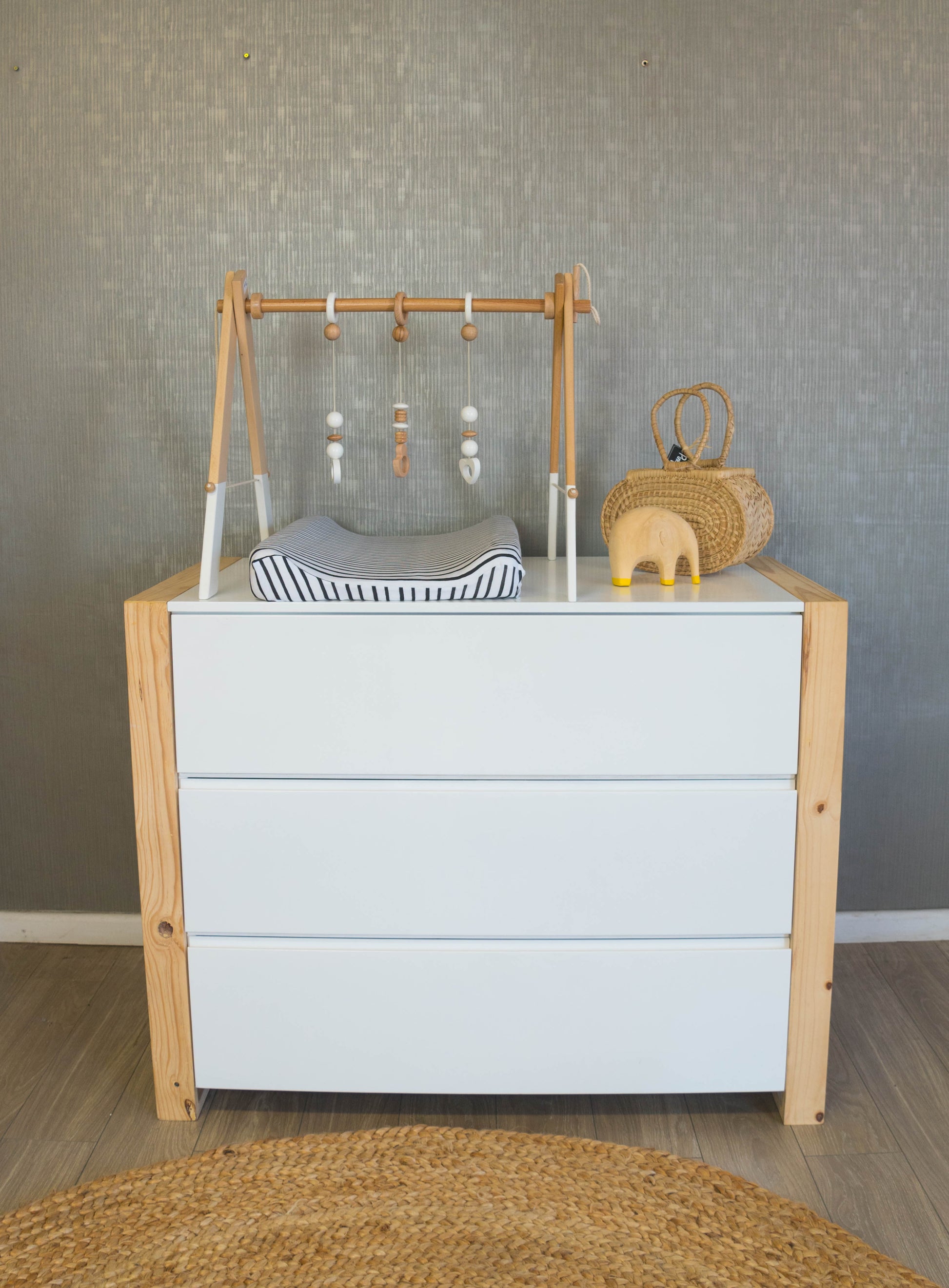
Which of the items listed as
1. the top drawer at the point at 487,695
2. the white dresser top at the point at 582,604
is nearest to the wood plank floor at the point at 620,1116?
the top drawer at the point at 487,695

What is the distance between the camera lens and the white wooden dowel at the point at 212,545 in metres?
1.43

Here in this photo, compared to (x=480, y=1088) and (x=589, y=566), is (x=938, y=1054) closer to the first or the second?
(x=480, y=1088)

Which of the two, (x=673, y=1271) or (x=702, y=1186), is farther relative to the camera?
(x=702, y=1186)

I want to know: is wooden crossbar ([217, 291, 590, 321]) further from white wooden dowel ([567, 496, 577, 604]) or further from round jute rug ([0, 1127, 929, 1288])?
round jute rug ([0, 1127, 929, 1288])

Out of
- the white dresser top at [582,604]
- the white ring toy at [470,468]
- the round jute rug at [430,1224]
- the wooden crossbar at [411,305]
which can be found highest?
the wooden crossbar at [411,305]

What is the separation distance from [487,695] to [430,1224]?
27.3 inches

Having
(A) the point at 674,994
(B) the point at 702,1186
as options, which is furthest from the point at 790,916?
(B) the point at 702,1186

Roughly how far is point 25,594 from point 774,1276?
1654 millimetres

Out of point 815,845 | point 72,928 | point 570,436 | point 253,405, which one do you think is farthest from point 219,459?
point 72,928

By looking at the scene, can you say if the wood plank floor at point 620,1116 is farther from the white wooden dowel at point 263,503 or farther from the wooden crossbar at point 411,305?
the wooden crossbar at point 411,305

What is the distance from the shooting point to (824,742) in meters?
1.42

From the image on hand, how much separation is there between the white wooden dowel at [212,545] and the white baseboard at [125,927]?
90cm

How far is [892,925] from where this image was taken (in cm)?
202

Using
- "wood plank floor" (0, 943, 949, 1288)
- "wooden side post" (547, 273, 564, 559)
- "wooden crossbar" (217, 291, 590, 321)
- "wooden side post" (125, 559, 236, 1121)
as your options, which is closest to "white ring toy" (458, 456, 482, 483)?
"wooden side post" (547, 273, 564, 559)
